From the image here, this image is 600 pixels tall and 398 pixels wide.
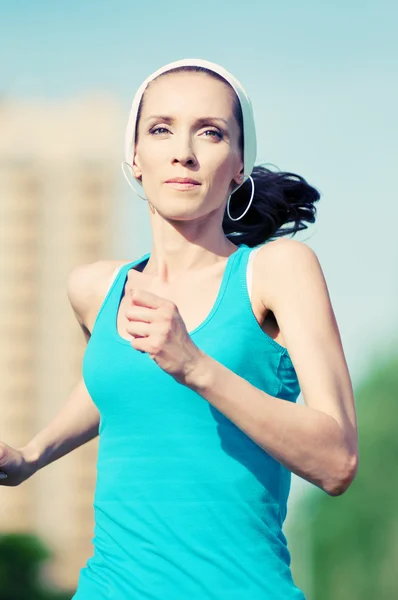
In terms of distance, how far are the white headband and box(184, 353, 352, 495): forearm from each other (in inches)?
36.2

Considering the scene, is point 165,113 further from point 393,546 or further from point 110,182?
point 110,182

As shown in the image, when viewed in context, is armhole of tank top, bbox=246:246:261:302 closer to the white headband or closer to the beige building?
the white headband

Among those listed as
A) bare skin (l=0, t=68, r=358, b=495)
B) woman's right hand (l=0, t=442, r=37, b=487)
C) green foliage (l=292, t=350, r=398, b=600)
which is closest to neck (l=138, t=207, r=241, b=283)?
bare skin (l=0, t=68, r=358, b=495)

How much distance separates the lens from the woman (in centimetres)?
309

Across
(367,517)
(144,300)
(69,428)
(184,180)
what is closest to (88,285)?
(69,428)

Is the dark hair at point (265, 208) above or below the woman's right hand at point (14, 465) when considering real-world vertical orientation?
above

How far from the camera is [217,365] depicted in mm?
2992

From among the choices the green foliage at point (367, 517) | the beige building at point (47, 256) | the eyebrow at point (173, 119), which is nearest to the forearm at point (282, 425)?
the eyebrow at point (173, 119)

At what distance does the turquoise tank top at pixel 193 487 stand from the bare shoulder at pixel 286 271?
68mm

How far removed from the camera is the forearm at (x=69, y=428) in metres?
3.91

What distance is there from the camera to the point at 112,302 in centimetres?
378

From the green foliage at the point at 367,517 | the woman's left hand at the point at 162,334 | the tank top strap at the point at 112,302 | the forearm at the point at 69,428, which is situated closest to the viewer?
the woman's left hand at the point at 162,334

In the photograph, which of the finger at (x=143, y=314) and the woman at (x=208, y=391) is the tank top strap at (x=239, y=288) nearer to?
the woman at (x=208, y=391)

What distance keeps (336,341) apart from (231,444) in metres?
0.38
